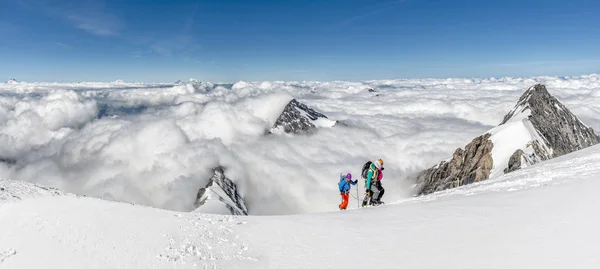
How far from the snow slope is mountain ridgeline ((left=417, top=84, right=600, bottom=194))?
68.9m

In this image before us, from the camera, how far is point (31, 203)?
459 inches

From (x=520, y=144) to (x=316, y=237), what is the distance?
89748 millimetres

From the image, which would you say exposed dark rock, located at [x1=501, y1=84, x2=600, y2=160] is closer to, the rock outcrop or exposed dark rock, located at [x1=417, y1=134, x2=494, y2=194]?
exposed dark rock, located at [x1=417, y1=134, x2=494, y2=194]

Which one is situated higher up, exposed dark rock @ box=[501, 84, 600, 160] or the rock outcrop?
exposed dark rock @ box=[501, 84, 600, 160]

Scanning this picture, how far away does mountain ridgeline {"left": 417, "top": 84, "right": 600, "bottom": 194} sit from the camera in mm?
77312

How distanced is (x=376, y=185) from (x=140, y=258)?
1610 centimetres

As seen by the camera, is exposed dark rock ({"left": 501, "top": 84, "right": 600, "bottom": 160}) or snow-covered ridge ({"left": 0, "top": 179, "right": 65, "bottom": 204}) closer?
snow-covered ridge ({"left": 0, "top": 179, "right": 65, "bottom": 204})

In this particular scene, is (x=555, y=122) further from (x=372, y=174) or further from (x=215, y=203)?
(x=215, y=203)

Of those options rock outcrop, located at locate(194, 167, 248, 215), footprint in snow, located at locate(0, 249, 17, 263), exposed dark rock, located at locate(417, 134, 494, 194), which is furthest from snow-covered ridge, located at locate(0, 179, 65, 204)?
exposed dark rock, located at locate(417, 134, 494, 194)

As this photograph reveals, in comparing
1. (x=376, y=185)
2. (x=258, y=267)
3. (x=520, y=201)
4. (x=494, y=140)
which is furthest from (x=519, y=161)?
(x=258, y=267)

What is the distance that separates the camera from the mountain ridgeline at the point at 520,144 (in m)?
77.3

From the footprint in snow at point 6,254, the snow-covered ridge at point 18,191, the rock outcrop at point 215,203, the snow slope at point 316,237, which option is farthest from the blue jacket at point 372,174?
the rock outcrop at point 215,203

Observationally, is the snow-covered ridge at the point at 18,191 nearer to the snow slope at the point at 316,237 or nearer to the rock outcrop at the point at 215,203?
the snow slope at the point at 316,237

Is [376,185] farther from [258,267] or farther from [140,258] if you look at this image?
[140,258]
